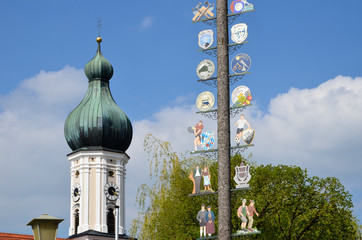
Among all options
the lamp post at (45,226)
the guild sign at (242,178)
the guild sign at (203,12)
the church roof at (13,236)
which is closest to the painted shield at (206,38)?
the guild sign at (203,12)

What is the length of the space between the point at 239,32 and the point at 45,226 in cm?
1108

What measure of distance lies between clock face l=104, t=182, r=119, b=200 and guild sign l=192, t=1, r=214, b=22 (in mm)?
45454

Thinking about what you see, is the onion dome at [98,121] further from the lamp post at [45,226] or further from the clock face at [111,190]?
the lamp post at [45,226]

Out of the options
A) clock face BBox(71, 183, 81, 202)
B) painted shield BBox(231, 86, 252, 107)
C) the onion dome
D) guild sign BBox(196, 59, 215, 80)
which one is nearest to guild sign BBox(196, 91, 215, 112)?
guild sign BBox(196, 59, 215, 80)

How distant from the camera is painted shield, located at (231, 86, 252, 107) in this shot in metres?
23.3

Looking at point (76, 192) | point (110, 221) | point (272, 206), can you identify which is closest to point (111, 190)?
point (110, 221)

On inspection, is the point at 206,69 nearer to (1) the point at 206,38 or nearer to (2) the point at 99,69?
(1) the point at 206,38

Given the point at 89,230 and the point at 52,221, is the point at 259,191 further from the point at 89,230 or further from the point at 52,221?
the point at 89,230

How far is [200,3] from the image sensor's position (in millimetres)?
24672

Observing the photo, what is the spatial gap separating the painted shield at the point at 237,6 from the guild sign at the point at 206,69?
1792 millimetres

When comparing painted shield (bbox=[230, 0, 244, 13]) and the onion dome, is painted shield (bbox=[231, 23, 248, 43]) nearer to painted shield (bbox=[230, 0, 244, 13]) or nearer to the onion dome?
painted shield (bbox=[230, 0, 244, 13])

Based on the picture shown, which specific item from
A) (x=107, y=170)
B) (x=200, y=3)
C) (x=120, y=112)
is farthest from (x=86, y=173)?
(x=200, y=3)

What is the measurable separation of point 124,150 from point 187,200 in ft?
111

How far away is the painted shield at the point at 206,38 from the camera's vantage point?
24.2 meters
